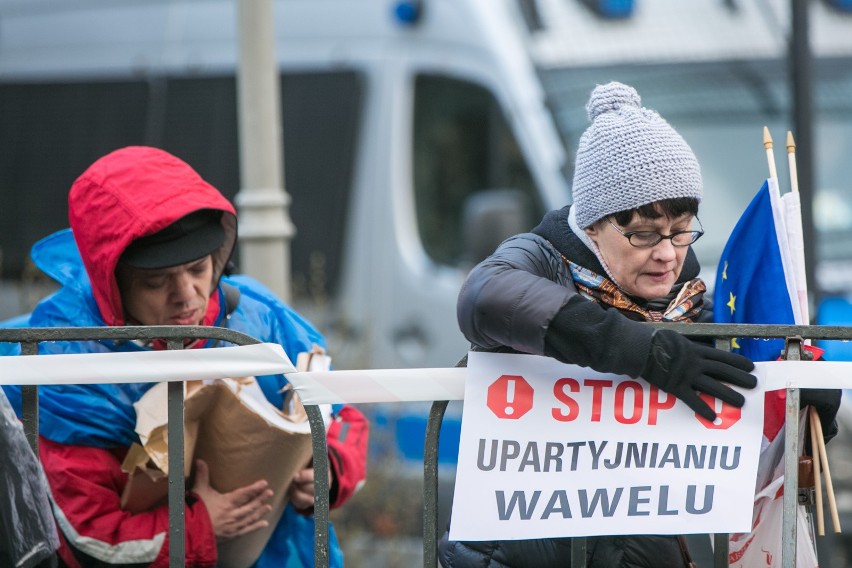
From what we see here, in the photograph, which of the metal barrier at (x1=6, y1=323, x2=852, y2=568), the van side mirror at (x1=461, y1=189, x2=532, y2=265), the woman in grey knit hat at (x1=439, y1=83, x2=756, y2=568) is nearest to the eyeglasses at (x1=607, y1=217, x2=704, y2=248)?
the woman in grey knit hat at (x1=439, y1=83, x2=756, y2=568)

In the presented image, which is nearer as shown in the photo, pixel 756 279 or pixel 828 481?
pixel 828 481

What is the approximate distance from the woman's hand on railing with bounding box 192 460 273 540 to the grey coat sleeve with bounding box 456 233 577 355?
27.9 inches

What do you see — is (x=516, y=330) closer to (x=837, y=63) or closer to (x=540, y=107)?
(x=540, y=107)

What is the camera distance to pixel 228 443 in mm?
3025

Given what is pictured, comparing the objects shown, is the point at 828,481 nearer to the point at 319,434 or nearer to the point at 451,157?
the point at 319,434

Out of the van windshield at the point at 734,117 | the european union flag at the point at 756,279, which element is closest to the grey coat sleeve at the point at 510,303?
the european union flag at the point at 756,279

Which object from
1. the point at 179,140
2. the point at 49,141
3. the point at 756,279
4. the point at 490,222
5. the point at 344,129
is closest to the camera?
the point at 756,279

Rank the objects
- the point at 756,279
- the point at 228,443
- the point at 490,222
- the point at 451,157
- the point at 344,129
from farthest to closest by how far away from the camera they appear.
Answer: the point at 344,129 → the point at 451,157 → the point at 490,222 → the point at 228,443 → the point at 756,279

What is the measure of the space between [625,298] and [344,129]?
12.9ft

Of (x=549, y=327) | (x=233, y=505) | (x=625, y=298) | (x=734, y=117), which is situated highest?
(x=734, y=117)

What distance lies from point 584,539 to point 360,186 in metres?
3.93

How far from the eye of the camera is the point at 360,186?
256 inches

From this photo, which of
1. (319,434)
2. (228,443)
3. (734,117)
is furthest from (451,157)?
(319,434)

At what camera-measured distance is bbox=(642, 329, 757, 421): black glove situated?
2.56 meters
